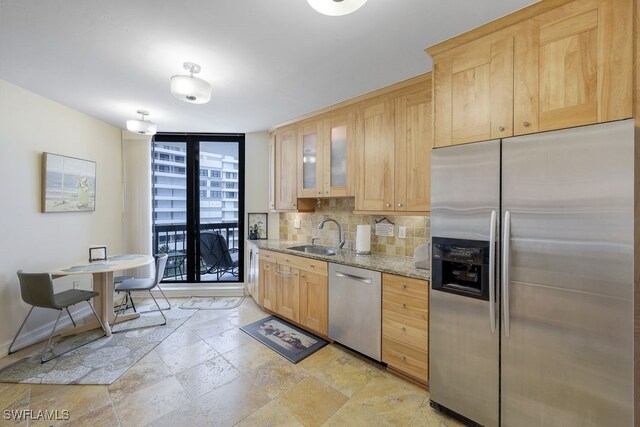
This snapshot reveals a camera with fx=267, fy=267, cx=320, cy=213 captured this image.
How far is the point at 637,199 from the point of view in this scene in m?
1.24

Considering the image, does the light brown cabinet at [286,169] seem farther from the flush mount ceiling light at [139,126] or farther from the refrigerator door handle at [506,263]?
the refrigerator door handle at [506,263]

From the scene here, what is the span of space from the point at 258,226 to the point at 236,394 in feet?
8.40

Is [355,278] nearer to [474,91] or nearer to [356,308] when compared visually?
[356,308]

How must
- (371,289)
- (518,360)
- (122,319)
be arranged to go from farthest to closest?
(122,319) → (371,289) → (518,360)

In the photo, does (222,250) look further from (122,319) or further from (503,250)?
(503,250)

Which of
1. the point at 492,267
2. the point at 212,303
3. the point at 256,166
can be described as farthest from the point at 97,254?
the point at 492,267

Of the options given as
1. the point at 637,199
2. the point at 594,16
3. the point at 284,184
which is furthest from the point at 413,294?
the point at 284,184

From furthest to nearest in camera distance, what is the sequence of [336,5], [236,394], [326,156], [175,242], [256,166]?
[175,242], [256,166], [326,156], [236,394], [336,5]

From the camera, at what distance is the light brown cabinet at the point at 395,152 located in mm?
2336

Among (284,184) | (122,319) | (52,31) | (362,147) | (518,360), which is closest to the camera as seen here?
(518,360)

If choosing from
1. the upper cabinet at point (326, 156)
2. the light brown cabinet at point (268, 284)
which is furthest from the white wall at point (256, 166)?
the upper cabinet at point (326, 156)

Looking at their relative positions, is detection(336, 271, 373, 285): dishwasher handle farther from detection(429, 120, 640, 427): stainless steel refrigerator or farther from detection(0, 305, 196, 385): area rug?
detection(0, 305, 196, 385): area rug

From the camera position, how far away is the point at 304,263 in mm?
2947

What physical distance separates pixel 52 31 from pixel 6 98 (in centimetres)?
140
